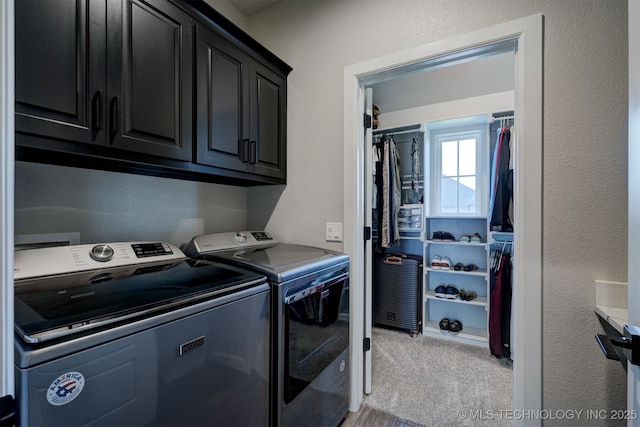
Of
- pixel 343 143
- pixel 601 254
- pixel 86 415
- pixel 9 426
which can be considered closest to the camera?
pixel 9 426

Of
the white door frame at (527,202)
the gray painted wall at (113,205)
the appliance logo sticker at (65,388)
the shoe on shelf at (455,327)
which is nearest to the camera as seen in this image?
the appliance logo sticker at (65,388)

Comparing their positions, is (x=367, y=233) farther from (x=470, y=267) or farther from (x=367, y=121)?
(x=470, y=267)

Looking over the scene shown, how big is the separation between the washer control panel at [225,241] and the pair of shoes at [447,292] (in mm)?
1867

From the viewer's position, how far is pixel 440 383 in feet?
6.86

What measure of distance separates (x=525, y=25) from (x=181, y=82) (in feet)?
5.41

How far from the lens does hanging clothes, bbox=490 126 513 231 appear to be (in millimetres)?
2375

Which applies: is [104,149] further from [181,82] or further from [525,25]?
[525,25]

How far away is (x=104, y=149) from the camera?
3.50 feet

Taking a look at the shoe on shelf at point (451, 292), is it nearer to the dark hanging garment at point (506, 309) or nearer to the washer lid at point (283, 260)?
the dark hanging garment at point (506, 309)

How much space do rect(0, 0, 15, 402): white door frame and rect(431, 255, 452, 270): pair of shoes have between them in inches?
118

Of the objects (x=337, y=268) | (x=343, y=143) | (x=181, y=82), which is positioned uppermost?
(x=181, y=82)

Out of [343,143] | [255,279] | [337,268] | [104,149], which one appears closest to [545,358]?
[337,268]

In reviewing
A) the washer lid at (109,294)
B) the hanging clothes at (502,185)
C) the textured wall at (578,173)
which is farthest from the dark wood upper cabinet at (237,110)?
the hanging clothes at (502,185)

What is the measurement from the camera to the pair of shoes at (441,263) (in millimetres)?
2895
